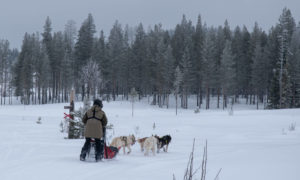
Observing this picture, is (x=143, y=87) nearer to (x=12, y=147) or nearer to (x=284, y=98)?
(x=284, y=98)

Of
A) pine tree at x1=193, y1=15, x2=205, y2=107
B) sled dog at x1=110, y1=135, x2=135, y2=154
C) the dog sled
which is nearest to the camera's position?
the dog sled

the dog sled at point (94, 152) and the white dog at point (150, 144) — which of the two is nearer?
the dog sled at point (94, 152)

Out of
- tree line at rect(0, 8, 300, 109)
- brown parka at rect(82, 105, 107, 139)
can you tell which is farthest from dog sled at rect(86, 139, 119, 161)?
tree line at rect(0, 8, 300, 109)

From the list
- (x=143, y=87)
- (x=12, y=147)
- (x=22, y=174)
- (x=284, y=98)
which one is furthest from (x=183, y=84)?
(x=22, y=174)

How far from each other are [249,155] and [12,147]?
7.82 m

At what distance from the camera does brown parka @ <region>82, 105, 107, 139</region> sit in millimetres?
7488

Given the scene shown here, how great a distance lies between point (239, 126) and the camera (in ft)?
64.5

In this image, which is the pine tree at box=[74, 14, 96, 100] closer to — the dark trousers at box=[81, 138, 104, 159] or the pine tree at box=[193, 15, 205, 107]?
the pine tree at box=[193, 15, 205, 107]

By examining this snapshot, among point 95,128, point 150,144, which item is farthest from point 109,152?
point 150,144

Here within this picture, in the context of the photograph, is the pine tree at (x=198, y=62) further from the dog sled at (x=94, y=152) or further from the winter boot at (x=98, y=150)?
the winter boot at (x=98, y=150)

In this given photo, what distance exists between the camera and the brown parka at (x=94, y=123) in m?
7.49

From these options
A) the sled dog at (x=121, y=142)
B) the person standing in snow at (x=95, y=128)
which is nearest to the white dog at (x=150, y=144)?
the sled dog at (x=121, y=142)

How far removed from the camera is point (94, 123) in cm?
748

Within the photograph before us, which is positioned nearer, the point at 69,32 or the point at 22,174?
the point at 22,174
